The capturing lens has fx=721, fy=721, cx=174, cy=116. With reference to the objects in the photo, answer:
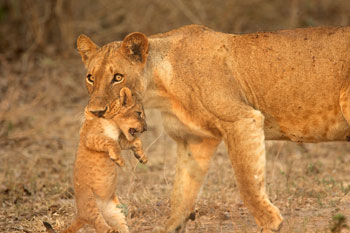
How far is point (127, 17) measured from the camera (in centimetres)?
1430

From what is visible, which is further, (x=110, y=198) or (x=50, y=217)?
(x=50, y=217)

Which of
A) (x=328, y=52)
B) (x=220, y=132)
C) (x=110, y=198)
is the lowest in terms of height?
(x=110, y=198)

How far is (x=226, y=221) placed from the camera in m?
6.34

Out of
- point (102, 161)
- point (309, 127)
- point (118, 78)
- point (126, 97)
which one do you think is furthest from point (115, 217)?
point (309, 127)

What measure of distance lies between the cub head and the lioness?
99mm

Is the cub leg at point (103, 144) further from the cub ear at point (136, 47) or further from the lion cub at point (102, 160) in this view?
the cub ear at point (136, 47)

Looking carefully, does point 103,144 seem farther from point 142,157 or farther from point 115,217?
point 115,217

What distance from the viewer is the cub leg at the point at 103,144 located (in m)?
5.22

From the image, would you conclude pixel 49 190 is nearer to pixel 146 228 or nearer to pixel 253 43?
pixel 146 228

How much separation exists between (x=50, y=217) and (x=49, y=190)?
3.32 ft

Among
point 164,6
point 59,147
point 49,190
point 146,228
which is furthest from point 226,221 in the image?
point 164,6

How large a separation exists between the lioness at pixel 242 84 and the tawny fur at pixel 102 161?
15cm

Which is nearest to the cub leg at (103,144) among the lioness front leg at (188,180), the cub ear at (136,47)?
the cub ear at (136,47)

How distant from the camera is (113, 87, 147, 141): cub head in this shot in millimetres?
5348
